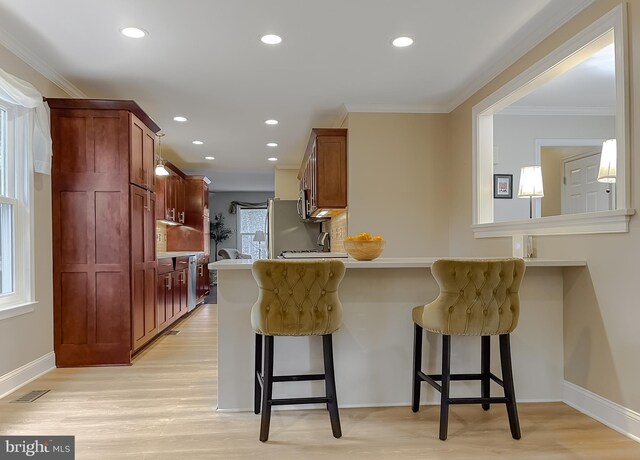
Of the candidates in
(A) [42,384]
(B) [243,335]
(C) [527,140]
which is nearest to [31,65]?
(A) [42,384]

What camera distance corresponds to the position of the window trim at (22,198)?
3307mm

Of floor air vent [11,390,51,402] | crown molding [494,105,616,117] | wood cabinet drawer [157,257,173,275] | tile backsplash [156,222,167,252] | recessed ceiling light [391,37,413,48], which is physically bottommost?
floor air vent [11,390,51,402]

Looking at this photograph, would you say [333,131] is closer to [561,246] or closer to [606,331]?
[561,246]

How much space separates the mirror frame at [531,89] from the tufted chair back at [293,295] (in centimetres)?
153

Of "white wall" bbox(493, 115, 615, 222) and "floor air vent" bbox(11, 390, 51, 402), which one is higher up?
"white wall" bbox(493, 115, 615, 222)

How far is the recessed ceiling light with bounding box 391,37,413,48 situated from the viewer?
3178 mm

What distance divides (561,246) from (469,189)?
4.76ft

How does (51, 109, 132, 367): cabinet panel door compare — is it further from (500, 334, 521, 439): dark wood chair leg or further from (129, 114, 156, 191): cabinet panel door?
(500, 334, 521, 439): dark wood chair leg

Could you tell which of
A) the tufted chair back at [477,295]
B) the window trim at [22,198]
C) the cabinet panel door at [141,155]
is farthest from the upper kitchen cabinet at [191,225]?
the tufted chair back at [477,295]

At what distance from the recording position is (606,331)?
2.49 m

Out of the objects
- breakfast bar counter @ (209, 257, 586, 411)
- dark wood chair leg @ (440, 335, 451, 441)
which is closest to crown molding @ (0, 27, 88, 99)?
breakfast bar counter @ (209, 257, 586, 411)

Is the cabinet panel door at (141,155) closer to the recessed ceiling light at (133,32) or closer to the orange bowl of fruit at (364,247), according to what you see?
the recessed ceiling light at (133,32)

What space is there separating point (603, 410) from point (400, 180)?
2.82 meters

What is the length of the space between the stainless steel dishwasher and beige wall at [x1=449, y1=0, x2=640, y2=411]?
16.5 feet
